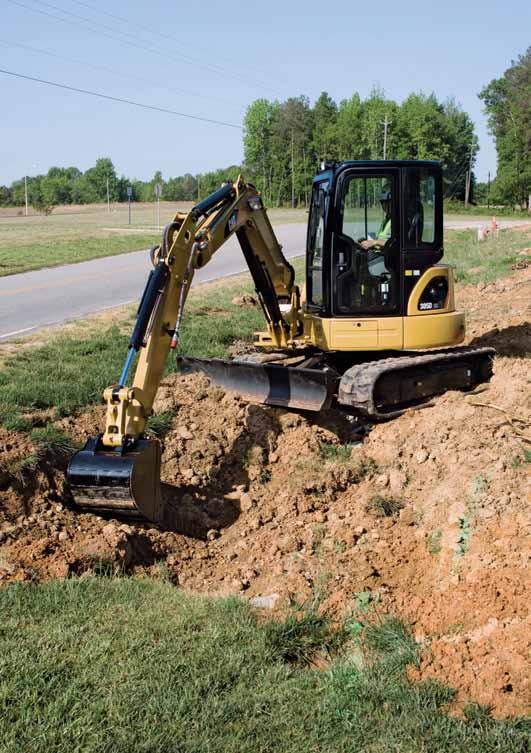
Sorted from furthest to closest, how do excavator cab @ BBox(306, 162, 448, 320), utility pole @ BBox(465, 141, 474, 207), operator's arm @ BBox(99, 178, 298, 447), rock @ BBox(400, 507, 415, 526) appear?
utility pole @ BBox(465, 141, 474, 207), excavator cab @ BBox(306, 162, 448, 320), rock @ BBox(400, 507, 415, 526), operator's arm @ BBox(99, 178, 298, 447)

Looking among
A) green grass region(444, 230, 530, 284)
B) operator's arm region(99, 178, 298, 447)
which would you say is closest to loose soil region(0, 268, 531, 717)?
operator's arm region(99, 178, 298, 447)

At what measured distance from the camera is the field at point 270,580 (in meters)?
4.12

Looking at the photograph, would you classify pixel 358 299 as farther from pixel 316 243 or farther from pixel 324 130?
pixel 324 130

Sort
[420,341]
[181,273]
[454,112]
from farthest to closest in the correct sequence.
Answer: [454,112] → [420,341] → [181,273]

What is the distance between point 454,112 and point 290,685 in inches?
4296

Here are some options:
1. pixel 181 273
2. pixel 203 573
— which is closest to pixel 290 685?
pixel 203 573

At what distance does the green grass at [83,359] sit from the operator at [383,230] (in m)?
2.93

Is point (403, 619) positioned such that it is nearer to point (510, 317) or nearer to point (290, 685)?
point (290, 685)

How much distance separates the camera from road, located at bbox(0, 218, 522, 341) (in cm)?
1403

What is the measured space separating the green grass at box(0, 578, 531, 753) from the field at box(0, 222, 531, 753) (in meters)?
0.01

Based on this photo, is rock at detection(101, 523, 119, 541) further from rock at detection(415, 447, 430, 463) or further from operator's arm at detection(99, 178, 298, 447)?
rock at detection(415, 447, 430, 463)

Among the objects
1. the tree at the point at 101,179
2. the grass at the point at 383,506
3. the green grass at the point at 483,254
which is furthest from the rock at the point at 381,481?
the tree at the point at 101,179

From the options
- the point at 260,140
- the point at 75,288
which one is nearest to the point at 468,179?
the point at 260,140

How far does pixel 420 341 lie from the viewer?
29.1 feet
